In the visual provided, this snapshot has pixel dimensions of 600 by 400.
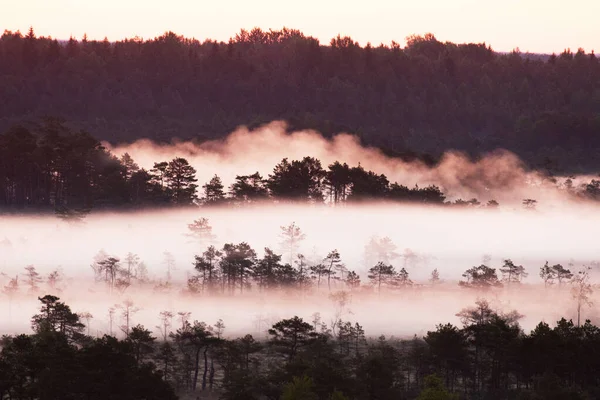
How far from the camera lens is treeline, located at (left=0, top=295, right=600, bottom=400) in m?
56.4

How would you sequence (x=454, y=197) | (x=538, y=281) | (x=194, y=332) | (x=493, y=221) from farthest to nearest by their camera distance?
(x=454, y=197)
(x=493, y=221)
(x=538, y=281)
(x=194, y=332)

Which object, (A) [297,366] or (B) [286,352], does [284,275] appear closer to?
(B) [286,352]

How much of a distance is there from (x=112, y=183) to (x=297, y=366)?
71.7m

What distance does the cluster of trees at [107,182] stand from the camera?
130000 millimetres

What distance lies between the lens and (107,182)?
12862cm

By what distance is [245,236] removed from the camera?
426 ft

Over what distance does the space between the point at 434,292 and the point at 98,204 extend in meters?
45.8

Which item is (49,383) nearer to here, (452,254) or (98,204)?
(98,204)

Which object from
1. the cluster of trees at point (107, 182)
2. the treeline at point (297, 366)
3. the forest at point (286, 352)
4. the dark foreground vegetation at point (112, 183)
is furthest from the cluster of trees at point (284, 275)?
the treeline at point (297, 366)

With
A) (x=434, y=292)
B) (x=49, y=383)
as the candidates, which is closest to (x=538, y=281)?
(x=434, y=292)

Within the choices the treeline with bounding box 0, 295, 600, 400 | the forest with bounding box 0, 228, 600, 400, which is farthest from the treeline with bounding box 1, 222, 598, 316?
the treeline with bounding box 0, 295, 600, 400

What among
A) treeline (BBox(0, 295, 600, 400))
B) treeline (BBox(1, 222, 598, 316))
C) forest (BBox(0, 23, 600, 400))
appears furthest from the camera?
treeline (BBox(1, 222, 598, 316))

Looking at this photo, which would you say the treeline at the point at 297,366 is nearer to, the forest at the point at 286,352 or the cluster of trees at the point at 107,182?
the forest at the point at 286,352

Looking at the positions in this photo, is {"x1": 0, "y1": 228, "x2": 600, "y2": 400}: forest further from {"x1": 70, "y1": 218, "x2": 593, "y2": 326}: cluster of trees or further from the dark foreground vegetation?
the dark foreground vegetation
